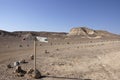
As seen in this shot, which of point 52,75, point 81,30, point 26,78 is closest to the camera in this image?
point 26,78

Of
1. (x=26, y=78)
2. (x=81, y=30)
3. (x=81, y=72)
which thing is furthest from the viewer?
(x=81, y=30)

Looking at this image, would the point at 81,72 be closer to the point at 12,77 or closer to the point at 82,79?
the point at 82,79

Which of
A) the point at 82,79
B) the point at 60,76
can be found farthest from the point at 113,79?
the point at 60,76

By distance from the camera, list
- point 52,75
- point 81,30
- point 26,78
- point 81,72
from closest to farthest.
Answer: point 26,78 < point 52,75 < point 81,72 < point 81,30

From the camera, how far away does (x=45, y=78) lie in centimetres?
1195

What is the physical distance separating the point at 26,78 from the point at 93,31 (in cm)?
16120

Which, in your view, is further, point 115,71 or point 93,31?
point 93,31

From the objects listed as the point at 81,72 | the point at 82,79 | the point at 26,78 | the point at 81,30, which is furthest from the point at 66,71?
the point at 81,30

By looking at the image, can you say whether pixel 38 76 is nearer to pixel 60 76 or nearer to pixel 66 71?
pixel 60 76

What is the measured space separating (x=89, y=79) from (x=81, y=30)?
503 ft

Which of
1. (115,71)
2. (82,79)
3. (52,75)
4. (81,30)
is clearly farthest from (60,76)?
(81,30)

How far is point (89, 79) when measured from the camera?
12.0 m

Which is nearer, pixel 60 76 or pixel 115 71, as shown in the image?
pixel 60 76

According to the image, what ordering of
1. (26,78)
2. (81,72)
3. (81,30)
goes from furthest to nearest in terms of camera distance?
(81,30) → (81,72) → (26,78)
